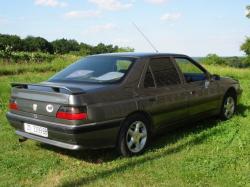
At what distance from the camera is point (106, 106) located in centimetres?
534

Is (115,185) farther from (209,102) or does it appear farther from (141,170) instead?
(209,102)

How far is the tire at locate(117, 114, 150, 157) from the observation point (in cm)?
563

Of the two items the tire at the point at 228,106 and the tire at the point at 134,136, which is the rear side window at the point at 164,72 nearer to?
the tire at the point at 134,136

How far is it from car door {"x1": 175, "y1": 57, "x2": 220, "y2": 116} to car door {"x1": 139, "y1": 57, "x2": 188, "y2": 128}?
213 millimetres

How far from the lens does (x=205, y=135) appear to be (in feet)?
22.9

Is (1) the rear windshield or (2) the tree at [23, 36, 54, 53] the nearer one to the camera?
(1) the rear windshield

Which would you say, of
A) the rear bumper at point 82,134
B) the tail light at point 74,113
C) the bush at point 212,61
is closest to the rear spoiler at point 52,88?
the tail light at point 74,113

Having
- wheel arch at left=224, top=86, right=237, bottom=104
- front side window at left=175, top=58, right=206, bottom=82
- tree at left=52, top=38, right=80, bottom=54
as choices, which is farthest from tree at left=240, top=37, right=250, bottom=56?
front side window at left=175, top=58, right=206, bottom=82

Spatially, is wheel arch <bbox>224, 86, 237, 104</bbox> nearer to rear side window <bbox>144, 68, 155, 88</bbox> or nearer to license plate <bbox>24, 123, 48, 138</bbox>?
rear side window <bbox>144, 68, 155, 88</bbox>

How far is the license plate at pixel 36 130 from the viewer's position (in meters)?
5.44

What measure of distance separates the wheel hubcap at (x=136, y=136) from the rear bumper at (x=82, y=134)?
1.11 feet

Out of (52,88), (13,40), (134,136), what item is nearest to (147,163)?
(134,136)

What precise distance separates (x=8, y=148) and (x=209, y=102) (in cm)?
365

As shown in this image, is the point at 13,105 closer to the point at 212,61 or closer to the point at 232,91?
the point at 232,91
